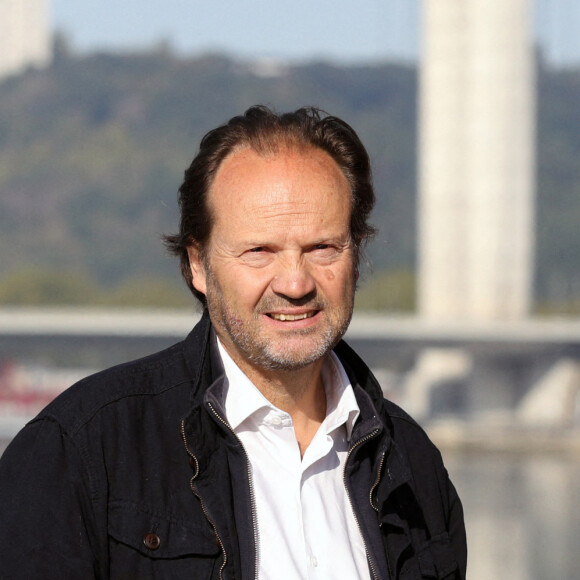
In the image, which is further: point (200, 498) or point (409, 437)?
point (409, 437)

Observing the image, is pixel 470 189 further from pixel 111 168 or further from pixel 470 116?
pixel 111 168

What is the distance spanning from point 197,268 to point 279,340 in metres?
0.33

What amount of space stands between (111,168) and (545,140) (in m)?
33.7

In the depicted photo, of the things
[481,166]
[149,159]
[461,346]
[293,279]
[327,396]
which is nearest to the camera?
[293,279]

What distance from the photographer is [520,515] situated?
22.5 metres

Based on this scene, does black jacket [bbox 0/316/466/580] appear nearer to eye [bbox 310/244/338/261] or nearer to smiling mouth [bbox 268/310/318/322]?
smiling mouth [bbox 268/310/318/322]

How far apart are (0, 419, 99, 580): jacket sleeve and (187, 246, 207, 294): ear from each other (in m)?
0.60

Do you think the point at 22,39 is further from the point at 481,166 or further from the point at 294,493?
the point at 294,493

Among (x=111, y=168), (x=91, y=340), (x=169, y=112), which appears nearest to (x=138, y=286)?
(x=111, y=168)

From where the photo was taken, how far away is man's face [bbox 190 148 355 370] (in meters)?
2.76

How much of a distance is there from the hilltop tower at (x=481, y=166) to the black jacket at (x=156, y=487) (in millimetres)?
46198

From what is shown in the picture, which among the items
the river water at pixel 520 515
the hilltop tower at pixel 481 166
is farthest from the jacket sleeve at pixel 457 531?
the hilltop tower at pixel 481 166

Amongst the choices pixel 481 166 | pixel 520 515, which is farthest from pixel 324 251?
pixel 481 166

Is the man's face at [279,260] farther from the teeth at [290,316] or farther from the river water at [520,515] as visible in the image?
the river water at [520,515]
